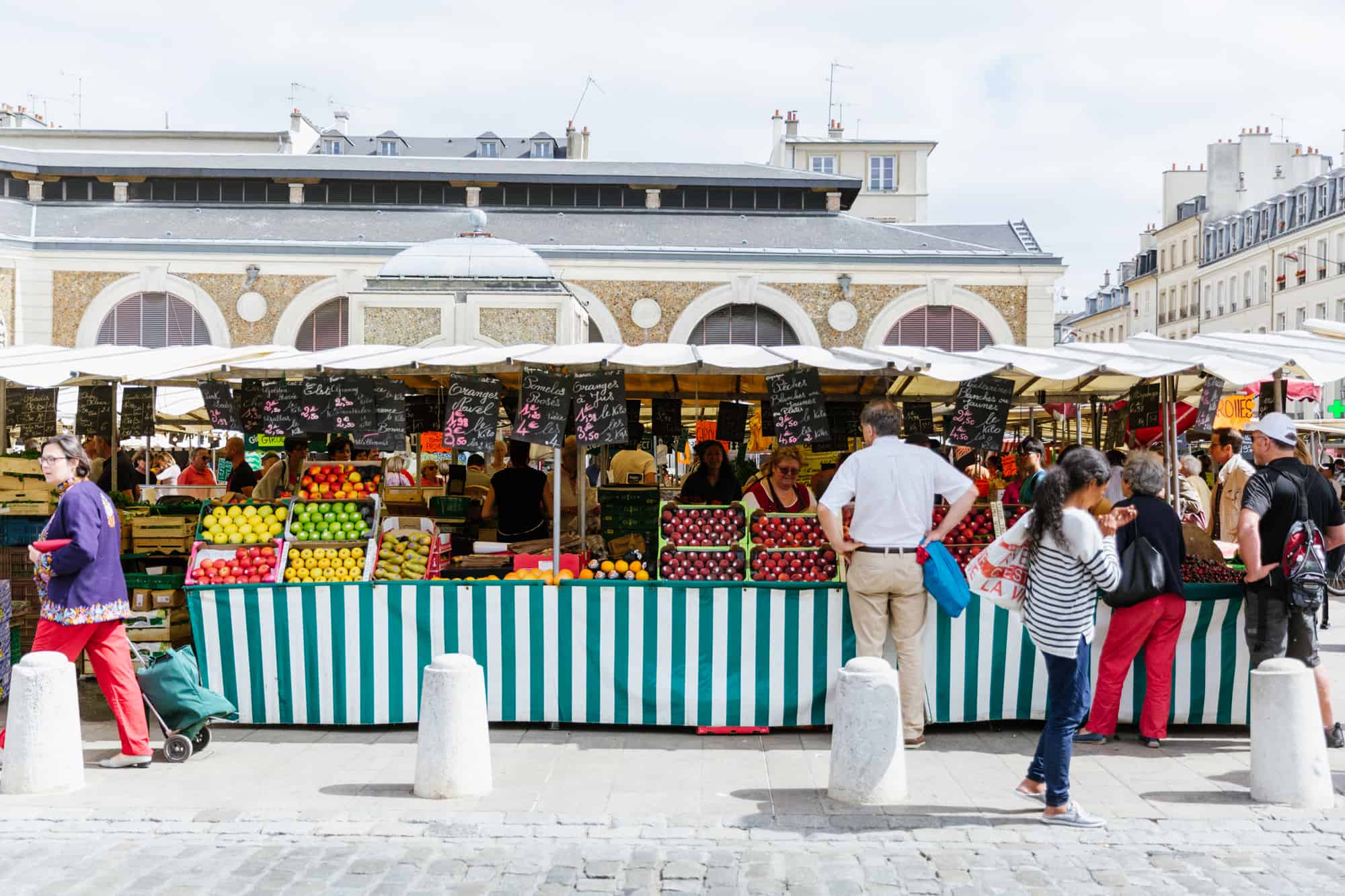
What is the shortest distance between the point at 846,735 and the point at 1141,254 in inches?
2810

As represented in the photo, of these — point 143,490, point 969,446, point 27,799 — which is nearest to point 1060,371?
point 969,446

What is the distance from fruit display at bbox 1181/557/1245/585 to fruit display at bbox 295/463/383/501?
17.0 feet

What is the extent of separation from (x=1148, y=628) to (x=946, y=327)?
98.2ft

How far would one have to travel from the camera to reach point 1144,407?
29.9 feet

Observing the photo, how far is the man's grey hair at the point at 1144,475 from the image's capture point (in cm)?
693

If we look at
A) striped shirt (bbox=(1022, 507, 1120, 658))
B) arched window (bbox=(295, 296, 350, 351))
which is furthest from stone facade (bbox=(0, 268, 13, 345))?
striped shirt (bbox=(1022, 507, 1120, 658))

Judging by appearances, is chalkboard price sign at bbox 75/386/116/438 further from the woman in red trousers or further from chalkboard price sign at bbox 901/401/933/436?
the woman in red trousers

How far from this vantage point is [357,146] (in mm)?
60656

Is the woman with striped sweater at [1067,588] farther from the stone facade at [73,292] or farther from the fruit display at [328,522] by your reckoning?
the stone facade at [73,292]

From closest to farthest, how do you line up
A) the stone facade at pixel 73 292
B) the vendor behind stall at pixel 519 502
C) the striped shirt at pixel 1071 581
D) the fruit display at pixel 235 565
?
the striped shirt at pixel 1071 581, the fruit display at pixel 235 565, the vendor behind stall at pixel 519 502, the stone facade at pixel 73 292

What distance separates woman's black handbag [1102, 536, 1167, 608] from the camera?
6.86 metres

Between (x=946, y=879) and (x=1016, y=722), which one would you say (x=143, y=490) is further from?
(x=946, y=879)

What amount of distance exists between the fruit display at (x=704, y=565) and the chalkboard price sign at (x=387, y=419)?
7.11 feet

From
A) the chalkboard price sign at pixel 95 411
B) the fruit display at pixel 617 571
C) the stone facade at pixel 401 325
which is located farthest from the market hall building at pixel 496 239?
the fruit display at pixel 617 571
